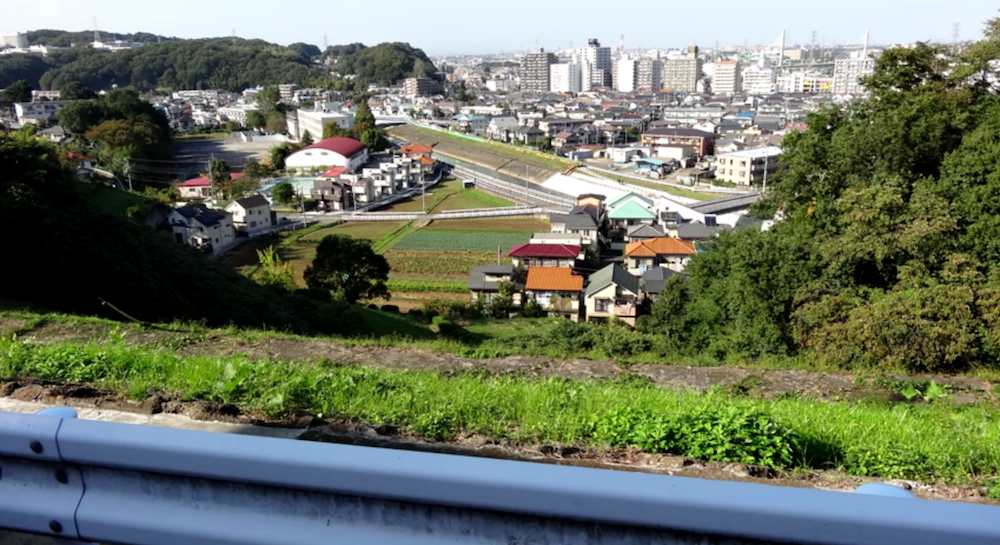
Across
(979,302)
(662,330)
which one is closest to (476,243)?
(662,330)

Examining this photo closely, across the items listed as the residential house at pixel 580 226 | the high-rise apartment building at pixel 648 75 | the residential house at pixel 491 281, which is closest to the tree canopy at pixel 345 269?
the residential house at pixel 491 281

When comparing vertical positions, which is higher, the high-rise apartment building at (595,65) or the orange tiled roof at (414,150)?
the high-rise apartment building at (595,65)

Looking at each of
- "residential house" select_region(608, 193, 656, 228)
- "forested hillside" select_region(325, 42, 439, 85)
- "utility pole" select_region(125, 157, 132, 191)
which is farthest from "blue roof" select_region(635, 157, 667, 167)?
"forested hillside" select_region(325, 42, 439, 85)

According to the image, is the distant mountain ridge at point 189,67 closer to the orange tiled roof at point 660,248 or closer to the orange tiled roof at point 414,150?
the orange tiled roof at point 414,150

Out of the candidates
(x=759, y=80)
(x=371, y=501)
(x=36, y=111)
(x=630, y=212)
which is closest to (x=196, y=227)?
(x=630, y=212)

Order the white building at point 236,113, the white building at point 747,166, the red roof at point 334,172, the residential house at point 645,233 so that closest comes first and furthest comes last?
the residential house at point 645,233, the red roof at point 334,172, the white building at point 747,166, the white building at point 236,113

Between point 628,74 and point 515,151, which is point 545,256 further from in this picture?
point 628,74
